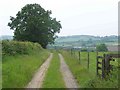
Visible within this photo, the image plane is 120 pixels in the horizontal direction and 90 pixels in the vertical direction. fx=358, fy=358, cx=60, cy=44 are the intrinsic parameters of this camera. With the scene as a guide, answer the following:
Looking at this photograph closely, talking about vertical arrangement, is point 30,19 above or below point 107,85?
above

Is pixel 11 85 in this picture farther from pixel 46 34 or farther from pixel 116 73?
pixel 46 34

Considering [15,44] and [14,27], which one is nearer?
[15,44]

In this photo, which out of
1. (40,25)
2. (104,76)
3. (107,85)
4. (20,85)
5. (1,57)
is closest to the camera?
(107,85)

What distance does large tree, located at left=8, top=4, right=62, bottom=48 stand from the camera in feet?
284

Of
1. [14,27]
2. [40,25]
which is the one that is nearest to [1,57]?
[40,25]

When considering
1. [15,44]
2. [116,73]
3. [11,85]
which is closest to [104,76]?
[116,73]

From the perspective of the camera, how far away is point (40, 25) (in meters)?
86.7

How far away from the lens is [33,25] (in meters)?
85.4

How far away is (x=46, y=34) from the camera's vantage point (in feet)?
294

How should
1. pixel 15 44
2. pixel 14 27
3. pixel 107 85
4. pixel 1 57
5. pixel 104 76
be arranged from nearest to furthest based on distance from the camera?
pixel 107 85
pixel 104 76
pixel 1 57
pixel 15 44
pixel 14 27

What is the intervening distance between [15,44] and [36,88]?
76.6ft

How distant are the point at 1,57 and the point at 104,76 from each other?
1458 cm

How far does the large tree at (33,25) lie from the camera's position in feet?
284

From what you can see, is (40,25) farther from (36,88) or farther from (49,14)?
(36,88)
